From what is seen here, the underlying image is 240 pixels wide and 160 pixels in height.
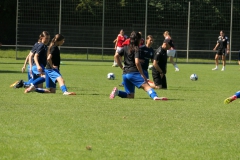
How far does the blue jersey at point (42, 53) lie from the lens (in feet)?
55.4

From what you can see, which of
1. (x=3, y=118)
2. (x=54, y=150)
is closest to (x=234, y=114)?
(x=3, y=118)

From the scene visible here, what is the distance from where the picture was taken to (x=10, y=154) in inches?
293

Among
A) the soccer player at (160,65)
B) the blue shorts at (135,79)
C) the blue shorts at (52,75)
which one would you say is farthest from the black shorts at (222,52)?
the blue shorts at (135,79)

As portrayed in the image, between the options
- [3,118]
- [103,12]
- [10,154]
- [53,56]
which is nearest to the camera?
[10,154]

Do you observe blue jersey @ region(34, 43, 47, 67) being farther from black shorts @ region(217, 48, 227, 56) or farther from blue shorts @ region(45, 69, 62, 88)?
black shorts @ region(217, 48, 227, 56)

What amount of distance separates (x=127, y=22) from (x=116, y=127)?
31.6 metres

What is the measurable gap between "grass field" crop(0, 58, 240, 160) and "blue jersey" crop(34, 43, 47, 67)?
155 centimetres

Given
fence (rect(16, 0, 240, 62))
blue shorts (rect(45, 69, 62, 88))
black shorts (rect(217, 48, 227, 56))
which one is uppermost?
fence (rect(16, 0, 240, 62))

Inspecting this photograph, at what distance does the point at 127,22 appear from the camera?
41.1m

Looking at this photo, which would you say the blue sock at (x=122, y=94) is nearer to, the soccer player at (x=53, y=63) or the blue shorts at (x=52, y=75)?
the soccer player at (x=53, y=63)

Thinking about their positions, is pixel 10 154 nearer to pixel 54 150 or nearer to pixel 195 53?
pixel 54 150

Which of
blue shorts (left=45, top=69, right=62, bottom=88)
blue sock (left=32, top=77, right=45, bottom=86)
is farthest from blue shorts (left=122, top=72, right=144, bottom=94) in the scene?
blue sock (left=32, top=77, right=45, bottom=86)

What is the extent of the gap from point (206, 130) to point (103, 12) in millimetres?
31519

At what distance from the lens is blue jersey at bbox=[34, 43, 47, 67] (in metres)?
16.9
